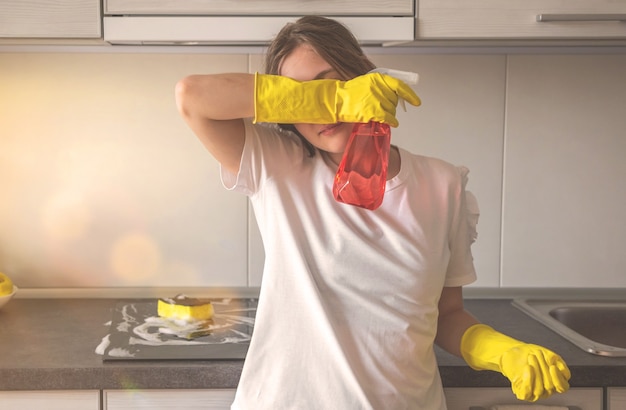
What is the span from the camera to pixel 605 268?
220 cm

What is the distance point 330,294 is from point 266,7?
25.4 inches

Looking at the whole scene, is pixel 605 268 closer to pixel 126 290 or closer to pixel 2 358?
pixel 126 290

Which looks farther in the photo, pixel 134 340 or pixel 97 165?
pixel 97 165

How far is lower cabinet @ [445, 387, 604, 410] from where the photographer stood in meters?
1.63

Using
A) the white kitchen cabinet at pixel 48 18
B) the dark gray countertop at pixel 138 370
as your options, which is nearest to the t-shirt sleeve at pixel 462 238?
the dark gray countertop at pixel 138 370

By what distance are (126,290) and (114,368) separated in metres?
0.58

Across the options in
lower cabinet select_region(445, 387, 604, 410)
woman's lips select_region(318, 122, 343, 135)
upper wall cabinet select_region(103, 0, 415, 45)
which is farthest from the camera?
upper wall cabinet select_region(103, 0, 415, 45)

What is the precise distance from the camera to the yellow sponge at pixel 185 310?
1.88 meters

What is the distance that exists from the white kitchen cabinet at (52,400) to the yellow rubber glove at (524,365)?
27.5 inches

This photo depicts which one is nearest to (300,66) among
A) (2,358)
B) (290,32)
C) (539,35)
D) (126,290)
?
(290,32)

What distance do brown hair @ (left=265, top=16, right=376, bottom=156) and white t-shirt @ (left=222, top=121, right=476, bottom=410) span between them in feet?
0.44

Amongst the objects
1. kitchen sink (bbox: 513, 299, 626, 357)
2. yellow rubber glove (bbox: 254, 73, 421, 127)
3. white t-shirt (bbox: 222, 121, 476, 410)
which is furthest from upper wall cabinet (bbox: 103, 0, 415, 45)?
kitchen sink (bbox: 513, 299, 626, 357)

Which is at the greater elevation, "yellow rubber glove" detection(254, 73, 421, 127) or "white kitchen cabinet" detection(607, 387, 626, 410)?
"yellow rubber glove" detection(254, 73, 421, 127)

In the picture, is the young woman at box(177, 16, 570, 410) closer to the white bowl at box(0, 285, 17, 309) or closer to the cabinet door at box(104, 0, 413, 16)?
the cabinet door at box(104, 0, 413, 16)
